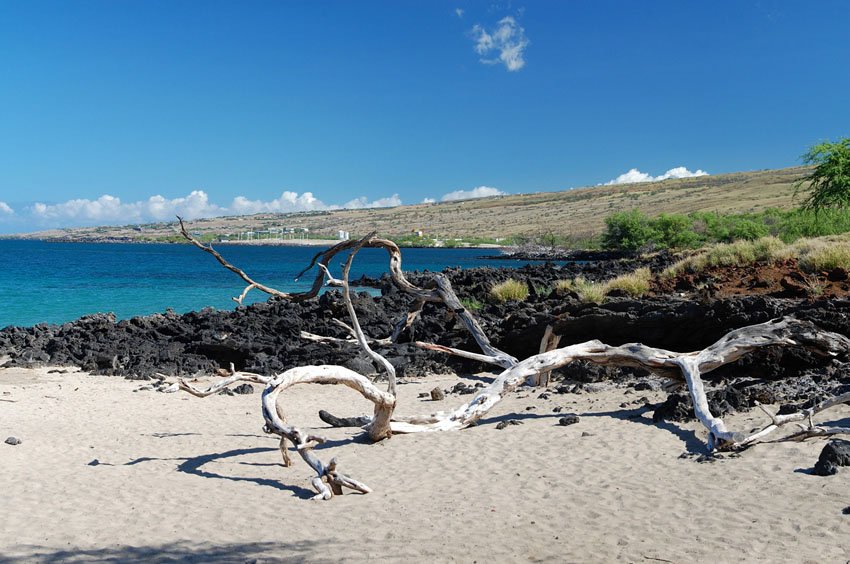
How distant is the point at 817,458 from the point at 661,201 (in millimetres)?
132433

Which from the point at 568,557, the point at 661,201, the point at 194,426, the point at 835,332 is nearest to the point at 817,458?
the point at 568,557

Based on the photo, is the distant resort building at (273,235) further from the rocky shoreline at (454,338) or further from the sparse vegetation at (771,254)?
the rocky shoreline at (454,338)

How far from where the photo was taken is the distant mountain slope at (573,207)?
11588 cm

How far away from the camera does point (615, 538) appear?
570cm

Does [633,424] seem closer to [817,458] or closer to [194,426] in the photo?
[817,458]

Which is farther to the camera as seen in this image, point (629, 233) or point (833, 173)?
point (629, 233)

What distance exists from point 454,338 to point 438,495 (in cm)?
950

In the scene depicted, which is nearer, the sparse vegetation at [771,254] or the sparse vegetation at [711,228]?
the sparse vegetation at [771,254]

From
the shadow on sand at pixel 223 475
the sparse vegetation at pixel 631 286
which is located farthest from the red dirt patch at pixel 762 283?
the shadow on sand at pixel 223 475

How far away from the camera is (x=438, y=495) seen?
7.23 m

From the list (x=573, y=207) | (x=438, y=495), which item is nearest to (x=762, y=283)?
(x=438, y=495)

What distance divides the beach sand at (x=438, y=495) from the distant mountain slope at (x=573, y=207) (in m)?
94.2

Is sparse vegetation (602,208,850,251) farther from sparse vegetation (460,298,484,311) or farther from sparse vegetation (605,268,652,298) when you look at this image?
sparse vegetation (460,298,484,311)

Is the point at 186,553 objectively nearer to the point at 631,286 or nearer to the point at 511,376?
the point at 511,376
